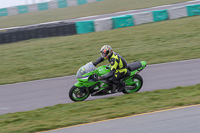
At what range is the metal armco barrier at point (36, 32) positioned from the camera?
21.6 m

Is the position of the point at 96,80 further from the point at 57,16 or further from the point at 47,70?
the point at 57,16

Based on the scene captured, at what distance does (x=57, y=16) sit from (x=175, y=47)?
857 inches

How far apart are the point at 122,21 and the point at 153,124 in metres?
16.8

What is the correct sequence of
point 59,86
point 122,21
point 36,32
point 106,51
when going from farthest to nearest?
point 122,21 < point 36,32 < point 59,86 < point 106,51

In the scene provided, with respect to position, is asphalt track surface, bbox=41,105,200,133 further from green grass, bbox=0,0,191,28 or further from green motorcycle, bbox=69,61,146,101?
green grass, bbox=0,0,191,28

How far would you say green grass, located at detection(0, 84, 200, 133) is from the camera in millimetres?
7423

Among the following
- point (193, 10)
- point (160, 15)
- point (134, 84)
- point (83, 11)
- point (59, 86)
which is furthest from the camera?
point (83, 11)

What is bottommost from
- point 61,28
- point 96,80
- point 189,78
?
point 189,78

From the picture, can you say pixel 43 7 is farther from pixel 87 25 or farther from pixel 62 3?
pixel 87 25

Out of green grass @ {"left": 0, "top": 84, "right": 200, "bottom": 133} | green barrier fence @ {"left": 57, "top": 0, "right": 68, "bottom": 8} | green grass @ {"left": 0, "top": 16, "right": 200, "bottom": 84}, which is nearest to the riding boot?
green grass @ {"left": 0, "top": 84, "right": 200, "bottom": 133}

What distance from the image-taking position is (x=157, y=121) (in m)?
6.88

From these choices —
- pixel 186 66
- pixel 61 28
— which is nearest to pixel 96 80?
pixel 186 66

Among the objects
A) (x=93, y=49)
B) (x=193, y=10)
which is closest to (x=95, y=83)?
(x=93, y=49)

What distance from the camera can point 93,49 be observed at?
1775cm
